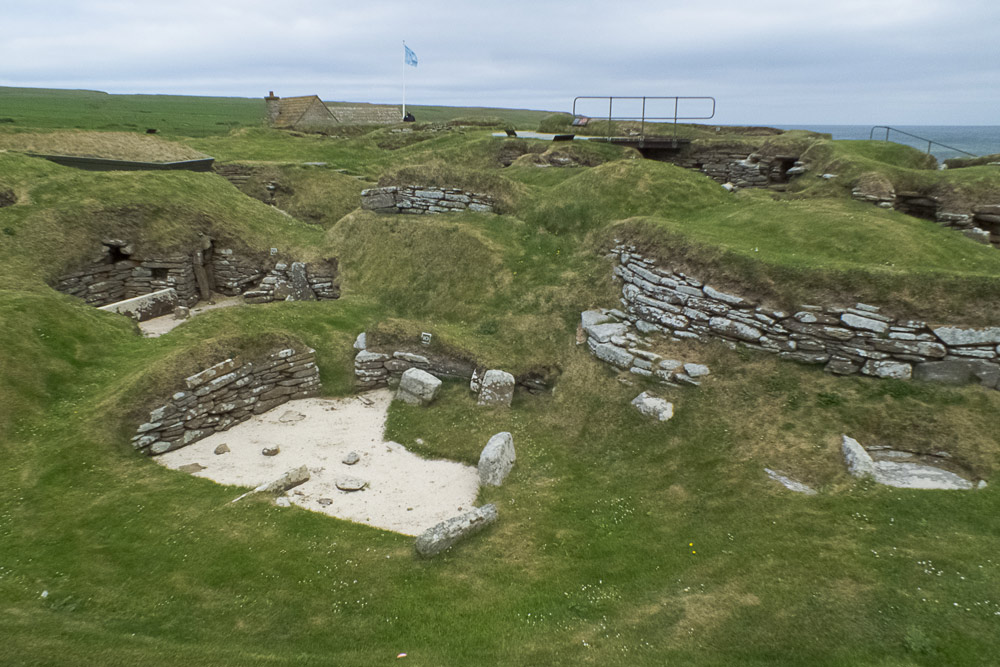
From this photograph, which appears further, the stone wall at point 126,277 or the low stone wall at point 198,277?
the low stone wall at point 198,277

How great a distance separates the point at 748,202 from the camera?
19000mm

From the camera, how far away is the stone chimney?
50094mm

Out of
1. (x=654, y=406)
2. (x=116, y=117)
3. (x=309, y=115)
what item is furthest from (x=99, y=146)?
(x=116, y=117)

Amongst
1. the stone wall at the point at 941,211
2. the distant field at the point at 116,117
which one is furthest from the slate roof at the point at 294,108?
the stone wall at the point at 941,211

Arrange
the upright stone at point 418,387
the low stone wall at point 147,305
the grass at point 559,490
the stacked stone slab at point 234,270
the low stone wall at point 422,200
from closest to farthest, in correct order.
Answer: the grass at point 559,490 < the upright stone at point 418,387 < the low stone wall at point 147,305 < the low stone wall at point 422,200 < the stacked stone slab at point 234,270

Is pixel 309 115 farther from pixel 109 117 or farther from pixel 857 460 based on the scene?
pixel 857 460

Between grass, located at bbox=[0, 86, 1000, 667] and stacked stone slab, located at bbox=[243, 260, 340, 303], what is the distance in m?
3.37

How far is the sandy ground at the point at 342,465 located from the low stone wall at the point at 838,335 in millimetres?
6374

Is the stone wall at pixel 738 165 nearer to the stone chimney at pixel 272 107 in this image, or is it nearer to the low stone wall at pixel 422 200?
the low stone wall at pixel 422 200

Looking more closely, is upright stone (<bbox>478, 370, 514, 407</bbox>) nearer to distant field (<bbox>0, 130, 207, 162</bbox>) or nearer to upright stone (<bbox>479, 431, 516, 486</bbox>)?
upright stone (<bbox>479, 431, 516, 486</bbox>)

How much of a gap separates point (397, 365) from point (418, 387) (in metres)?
1.65

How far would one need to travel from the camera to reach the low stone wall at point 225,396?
1328cm

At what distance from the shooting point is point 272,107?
5069 centimetres

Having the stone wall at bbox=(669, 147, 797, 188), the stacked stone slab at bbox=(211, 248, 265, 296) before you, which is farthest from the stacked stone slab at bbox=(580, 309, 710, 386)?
the stacked stone slab at bbox=(211, 248, 265, 296)
